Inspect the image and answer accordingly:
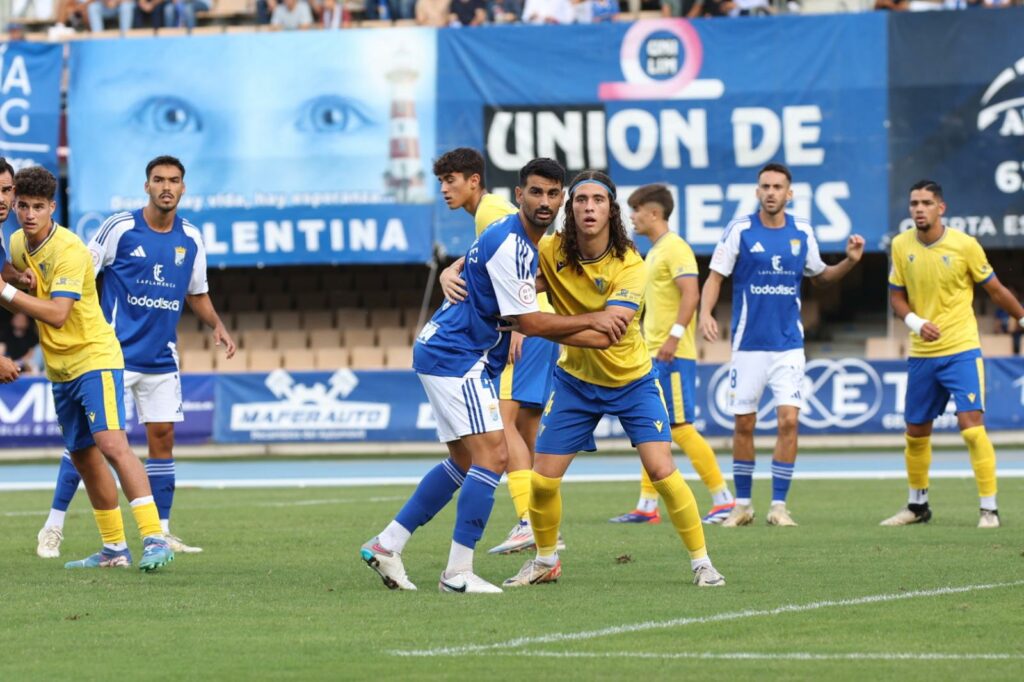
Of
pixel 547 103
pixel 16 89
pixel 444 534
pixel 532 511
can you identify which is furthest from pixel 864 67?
pixel 532 511

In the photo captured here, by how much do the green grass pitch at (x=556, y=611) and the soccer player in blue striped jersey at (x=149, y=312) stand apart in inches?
17.4


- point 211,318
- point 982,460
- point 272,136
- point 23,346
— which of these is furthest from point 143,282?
point 272,136

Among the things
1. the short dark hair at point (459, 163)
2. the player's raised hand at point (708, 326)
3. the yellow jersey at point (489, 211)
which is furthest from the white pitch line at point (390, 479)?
the short dark hair at point (459, 163)

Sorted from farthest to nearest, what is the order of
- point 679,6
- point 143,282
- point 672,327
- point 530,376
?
point 679,6
point 672,327
point 530,376
point 143,282

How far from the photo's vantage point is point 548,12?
2683cm

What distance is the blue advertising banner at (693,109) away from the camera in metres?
Result: 25.7

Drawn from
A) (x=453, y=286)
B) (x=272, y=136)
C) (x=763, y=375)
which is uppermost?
(x=272, y=136)

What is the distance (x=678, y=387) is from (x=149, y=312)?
169 inches

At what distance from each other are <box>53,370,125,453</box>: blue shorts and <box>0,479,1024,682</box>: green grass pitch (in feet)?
2.61

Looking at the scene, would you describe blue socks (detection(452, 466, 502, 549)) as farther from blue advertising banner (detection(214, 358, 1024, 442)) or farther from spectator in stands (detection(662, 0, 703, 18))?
spectator in stands (detection(662, 0, 703, 18))

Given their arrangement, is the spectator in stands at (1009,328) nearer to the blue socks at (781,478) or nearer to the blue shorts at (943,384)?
the blue shorts at (943,384)

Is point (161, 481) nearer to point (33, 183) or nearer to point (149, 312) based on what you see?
point (149, 312)

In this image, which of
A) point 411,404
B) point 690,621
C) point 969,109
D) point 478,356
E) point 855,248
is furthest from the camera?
point 969,109

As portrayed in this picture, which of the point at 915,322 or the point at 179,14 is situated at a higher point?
the point at 179,14
